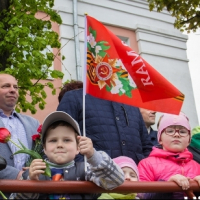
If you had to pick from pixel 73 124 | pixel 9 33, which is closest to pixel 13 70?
pixel 9 33

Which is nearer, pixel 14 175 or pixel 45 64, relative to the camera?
pixel 14 175

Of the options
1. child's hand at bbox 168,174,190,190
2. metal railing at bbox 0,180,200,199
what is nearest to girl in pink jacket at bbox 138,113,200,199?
child's hand at bbox 168,174,190,190

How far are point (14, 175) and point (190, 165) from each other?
1.23m

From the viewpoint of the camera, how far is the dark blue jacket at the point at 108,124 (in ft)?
10.1

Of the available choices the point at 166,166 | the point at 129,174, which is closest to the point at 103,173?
the point at 129,174

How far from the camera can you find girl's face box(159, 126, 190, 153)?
9.71 feet

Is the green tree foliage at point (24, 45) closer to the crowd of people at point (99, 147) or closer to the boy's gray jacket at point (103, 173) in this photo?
the crowd of people at point (99, 147)

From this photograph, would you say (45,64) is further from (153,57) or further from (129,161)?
(153,57)

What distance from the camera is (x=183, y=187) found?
219 centimetres

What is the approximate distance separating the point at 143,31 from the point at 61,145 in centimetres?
1059

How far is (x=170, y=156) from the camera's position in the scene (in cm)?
291

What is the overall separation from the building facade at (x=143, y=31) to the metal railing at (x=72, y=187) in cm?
895

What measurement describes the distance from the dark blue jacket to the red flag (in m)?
0.41

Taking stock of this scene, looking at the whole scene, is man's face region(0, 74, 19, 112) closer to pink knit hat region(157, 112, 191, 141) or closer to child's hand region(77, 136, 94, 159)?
pink knit hat region(157, 112, 191, 141)
